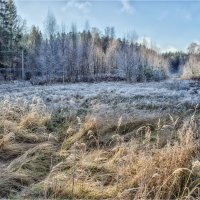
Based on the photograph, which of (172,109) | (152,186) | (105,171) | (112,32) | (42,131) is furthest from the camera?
→ (112,32)

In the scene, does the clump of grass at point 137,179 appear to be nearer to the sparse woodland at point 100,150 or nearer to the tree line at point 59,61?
the sparse woodland at point 100,150

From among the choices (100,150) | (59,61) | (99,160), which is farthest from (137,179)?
(59,61)

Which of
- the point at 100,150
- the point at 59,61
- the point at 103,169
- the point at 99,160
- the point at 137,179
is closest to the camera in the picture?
the point at 137,179

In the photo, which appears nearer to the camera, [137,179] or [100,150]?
[137,179]

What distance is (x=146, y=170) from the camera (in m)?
3.57

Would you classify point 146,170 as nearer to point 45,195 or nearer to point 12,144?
point 45,195

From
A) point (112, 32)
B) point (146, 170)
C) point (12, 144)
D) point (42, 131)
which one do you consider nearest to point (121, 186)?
point (146, 170)

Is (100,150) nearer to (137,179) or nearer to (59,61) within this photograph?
(137,179)

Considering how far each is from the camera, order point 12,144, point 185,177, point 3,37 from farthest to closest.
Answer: point 3,37
point 12,144
point 185,177

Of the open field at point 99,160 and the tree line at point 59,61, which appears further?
the tree line at point 59,61

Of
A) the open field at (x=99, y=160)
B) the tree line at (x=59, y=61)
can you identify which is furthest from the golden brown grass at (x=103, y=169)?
the tree line at (x=59, y=61)

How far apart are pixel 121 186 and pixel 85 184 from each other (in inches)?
14.3

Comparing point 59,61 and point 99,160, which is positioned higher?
point 59,61

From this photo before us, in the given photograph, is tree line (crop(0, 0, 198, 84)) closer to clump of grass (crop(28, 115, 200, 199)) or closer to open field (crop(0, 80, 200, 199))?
open field (crop(0, 80, 200, 199))
